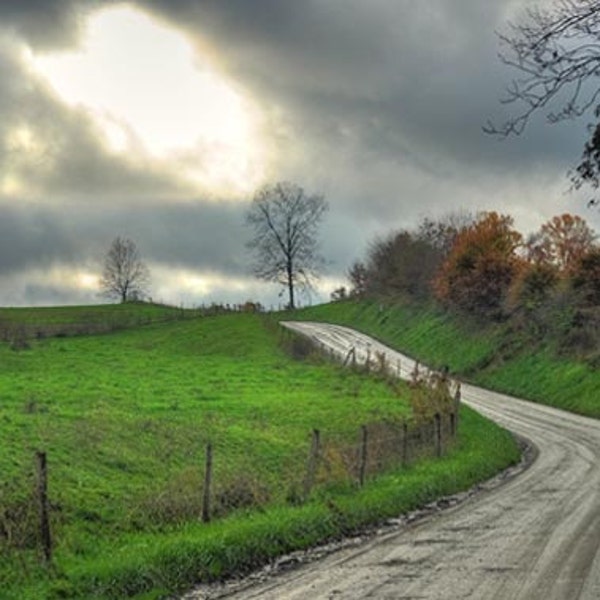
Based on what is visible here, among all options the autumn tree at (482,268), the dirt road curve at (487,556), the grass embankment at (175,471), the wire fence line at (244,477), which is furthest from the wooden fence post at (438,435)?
the autumn tree at (482,268)

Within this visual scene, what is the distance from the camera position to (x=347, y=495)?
872 inches

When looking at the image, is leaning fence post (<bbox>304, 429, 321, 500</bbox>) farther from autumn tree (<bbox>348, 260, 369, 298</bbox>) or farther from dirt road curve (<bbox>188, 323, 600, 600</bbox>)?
autumn tree (<bbox>348, 260, 369, 298</bbox>)

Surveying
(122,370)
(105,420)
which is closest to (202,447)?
(105,420)

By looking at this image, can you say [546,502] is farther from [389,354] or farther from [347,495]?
[389,354]

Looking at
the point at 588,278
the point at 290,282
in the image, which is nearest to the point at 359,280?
the point at 290,282

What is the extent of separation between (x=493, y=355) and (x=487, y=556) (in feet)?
163

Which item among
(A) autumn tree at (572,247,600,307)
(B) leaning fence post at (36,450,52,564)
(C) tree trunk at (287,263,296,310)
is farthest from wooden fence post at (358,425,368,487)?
(C) tree trunk at (287,263,296,310)

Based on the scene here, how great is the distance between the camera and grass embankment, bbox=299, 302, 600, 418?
5103cm

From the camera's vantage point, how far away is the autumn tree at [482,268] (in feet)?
237

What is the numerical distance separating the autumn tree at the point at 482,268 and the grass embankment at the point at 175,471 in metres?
26.0

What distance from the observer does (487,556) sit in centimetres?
1598

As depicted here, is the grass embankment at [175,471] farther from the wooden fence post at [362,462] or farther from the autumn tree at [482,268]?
the autumn tree at [482,268]

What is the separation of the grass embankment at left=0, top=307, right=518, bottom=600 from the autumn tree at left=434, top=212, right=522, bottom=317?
26.0 m

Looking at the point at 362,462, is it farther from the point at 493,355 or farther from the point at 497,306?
the point at 497,306
